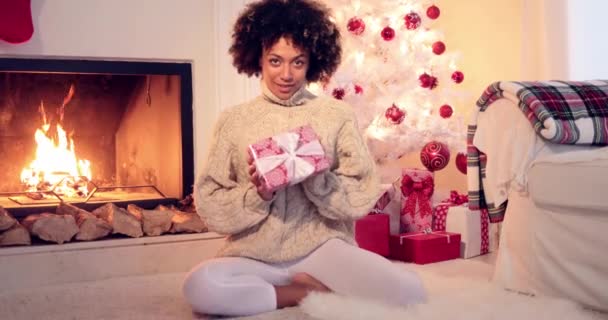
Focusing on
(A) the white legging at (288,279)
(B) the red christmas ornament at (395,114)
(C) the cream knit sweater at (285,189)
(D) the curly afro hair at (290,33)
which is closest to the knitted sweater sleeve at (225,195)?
(C) the cream knit sweater at (285,189)

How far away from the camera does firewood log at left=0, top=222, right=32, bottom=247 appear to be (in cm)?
245

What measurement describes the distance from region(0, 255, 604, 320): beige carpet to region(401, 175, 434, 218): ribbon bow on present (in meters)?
0.44

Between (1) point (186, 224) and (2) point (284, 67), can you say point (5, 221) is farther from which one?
(2) point (284, 67)

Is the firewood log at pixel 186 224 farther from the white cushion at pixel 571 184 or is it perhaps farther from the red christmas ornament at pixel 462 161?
the red christmas ornament at pixel 462 161

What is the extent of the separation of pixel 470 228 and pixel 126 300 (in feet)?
4.82

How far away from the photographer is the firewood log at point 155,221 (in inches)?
104

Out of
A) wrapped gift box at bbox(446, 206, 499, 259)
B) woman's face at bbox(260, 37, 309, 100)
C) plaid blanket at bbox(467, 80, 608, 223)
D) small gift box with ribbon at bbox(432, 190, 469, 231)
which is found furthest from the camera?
small gift box with ribbon at bbox(432, 190, 469, 231)

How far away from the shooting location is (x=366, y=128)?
3.31 meters

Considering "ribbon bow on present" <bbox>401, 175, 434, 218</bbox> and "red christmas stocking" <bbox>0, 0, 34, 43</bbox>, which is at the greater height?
"red christmas stocking" <bbox>0, 0, 34, 43</bbox>

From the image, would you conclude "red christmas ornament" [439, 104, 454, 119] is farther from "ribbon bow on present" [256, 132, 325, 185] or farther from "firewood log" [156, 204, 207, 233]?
"ribbon bow on present" [256, 132, 325, 185]

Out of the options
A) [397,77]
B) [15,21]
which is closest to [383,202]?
[397,77]

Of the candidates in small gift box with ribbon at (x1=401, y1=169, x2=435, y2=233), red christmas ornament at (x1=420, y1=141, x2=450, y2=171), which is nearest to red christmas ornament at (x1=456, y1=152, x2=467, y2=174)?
red christmas ornament at (x1=420, y1=141, x2=450, y2=171)

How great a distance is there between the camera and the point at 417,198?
3.03 meters

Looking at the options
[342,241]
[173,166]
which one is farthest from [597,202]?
[173,166]
